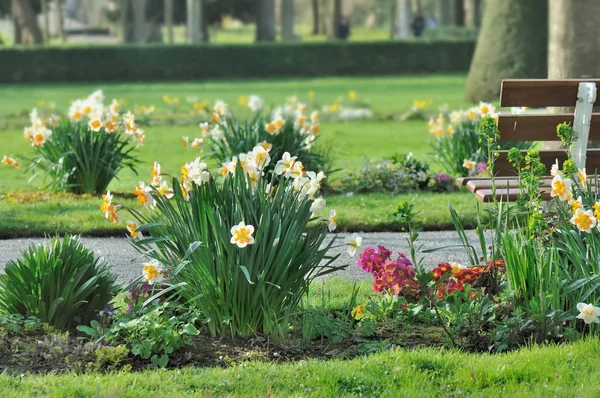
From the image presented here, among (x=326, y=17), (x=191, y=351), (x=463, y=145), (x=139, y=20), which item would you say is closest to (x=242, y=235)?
(x=191, y=351)

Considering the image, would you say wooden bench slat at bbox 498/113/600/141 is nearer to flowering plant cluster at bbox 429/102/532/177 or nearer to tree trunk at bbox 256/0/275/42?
flowering plant cluster at bbox 429/102/532/177

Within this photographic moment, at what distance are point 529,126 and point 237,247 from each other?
6.43 ft

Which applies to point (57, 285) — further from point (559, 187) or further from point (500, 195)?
point (500, 195)

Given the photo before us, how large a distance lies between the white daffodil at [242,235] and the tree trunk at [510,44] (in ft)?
47.7

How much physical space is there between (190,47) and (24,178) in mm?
18611

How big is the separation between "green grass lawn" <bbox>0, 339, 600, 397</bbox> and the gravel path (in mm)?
1824

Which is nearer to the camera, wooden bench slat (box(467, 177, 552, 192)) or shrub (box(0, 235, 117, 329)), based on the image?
shrub (box(0, 235, 117, 329))

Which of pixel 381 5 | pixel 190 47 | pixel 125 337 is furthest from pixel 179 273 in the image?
pixel 381 5

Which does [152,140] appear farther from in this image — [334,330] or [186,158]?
[334,330]

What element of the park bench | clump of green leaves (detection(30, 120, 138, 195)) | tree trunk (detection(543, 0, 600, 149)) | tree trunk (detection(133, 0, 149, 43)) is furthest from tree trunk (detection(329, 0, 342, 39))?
the park bench

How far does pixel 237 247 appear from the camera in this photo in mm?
4293

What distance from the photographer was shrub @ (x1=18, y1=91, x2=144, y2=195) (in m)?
8.24

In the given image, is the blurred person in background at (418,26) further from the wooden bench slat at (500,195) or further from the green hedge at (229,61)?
the wooden bench slat at (500,195)

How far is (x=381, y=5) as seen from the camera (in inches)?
2574
